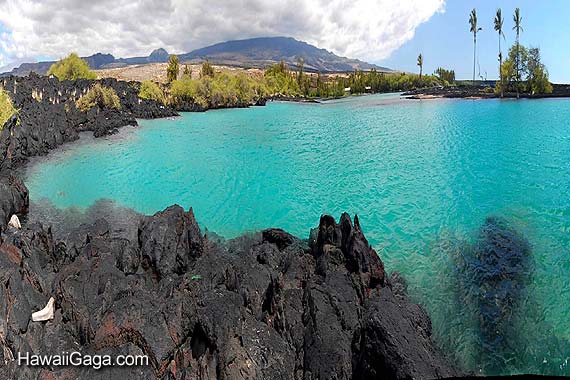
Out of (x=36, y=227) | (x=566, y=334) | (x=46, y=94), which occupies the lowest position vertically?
(x=566, y=334)

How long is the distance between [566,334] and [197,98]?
8798 centimetres

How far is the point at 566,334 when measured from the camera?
11398 mm

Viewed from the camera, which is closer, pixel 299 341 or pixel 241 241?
pixel 299 341

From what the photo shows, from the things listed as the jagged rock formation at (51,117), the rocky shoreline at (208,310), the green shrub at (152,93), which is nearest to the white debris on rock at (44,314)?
the rocky shoreline at (208,310)

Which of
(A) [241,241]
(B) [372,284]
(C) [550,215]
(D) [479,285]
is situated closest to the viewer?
(B) [372,284]

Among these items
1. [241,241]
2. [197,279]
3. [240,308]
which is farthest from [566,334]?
[241,241]

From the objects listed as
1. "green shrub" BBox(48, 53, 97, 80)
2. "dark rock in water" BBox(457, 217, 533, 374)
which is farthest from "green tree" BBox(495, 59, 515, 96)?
"green shrub" BBox(48, 53, 97, 80)

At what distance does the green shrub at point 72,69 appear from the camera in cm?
10356

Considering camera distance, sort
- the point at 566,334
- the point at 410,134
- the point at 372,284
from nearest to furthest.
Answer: the point at 566,334 → the point at 372,284 → the point at 410,134

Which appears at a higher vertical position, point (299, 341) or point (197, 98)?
point (197, 98)

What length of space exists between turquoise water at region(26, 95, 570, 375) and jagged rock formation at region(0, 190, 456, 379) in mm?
2738

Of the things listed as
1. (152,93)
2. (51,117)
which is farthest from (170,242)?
(152,93)

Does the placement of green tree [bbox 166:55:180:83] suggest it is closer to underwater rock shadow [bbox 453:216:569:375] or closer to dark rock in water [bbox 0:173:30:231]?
dark rock in water [bbox 0:173:30:231]

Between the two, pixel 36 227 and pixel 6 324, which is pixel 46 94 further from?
pixel 6 324
